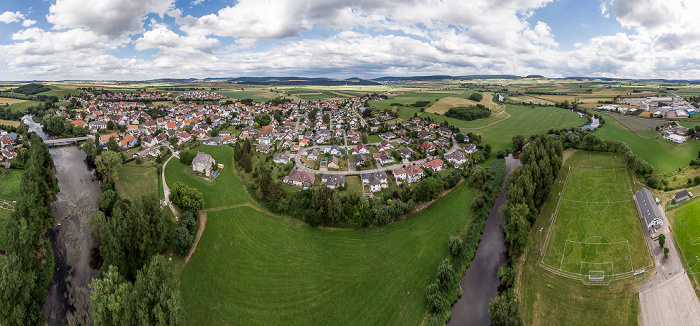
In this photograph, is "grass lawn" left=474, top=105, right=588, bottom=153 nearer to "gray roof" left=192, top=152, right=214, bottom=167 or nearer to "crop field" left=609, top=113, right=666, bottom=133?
"crop field" left=609, top=113, right=666, bottom=133

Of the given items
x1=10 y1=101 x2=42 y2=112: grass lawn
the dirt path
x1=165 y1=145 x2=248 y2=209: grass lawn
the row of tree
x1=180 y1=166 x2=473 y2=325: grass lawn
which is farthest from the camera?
x1=10 y1=101 x2=42 y2=112: grass lawn

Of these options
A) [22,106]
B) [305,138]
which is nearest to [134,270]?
[305,138]

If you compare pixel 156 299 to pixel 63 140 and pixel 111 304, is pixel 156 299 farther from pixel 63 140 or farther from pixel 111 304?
pixel 63 140

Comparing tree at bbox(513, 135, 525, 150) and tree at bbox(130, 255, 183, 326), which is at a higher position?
tree at bbox(513, 135, 525, 150)

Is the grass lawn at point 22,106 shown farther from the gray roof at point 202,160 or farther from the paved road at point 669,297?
the paved road at point 669,297

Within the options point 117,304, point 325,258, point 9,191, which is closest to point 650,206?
point 325,258

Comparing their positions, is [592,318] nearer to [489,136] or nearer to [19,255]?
[19,255]

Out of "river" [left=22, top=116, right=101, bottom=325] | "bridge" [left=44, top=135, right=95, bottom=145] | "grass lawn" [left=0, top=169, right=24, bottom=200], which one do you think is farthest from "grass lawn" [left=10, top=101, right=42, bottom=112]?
"grass lawn" [left=0, top=169, right=24, bottom=200]
